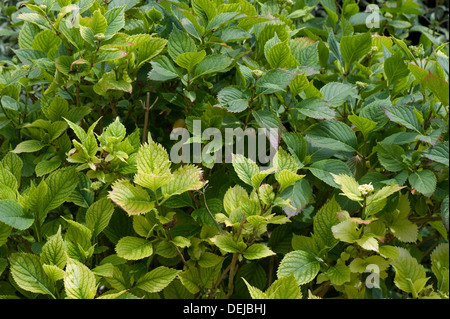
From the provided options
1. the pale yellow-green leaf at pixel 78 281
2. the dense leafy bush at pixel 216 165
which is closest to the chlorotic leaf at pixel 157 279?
the dense leafy bush at pixel 216 165

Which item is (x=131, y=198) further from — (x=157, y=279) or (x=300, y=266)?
(x=300, y=266)

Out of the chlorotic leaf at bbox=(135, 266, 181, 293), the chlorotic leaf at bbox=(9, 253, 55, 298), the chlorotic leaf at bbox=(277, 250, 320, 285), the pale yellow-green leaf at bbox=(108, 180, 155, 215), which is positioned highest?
the pale yellow-green leaf at bbox=(108, 180, 155, 215)

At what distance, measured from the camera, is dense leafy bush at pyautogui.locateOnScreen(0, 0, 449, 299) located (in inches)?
38.1

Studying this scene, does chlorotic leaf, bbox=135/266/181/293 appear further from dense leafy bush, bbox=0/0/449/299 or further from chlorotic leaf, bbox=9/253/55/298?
chlorotic leaf, bbox=9/253/55/298

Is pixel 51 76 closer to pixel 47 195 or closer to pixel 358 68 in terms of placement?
pixel 47 195

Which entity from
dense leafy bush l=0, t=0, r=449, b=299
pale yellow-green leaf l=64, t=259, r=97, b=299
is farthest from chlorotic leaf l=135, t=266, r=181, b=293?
pale yellow-green leaf l=64, t=259, r=97, b=299

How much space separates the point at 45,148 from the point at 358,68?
88 cm

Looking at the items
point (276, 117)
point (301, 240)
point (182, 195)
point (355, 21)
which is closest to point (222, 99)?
point (276, 117)

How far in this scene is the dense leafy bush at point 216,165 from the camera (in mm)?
968

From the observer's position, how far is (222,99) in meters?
1.06

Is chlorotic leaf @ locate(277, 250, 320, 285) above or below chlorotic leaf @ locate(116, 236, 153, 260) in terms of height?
below

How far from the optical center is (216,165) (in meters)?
1.24

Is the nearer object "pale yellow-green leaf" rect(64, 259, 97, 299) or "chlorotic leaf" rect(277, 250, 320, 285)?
"pale yellow-green leaf" rect(64, 259, 97, 299)
